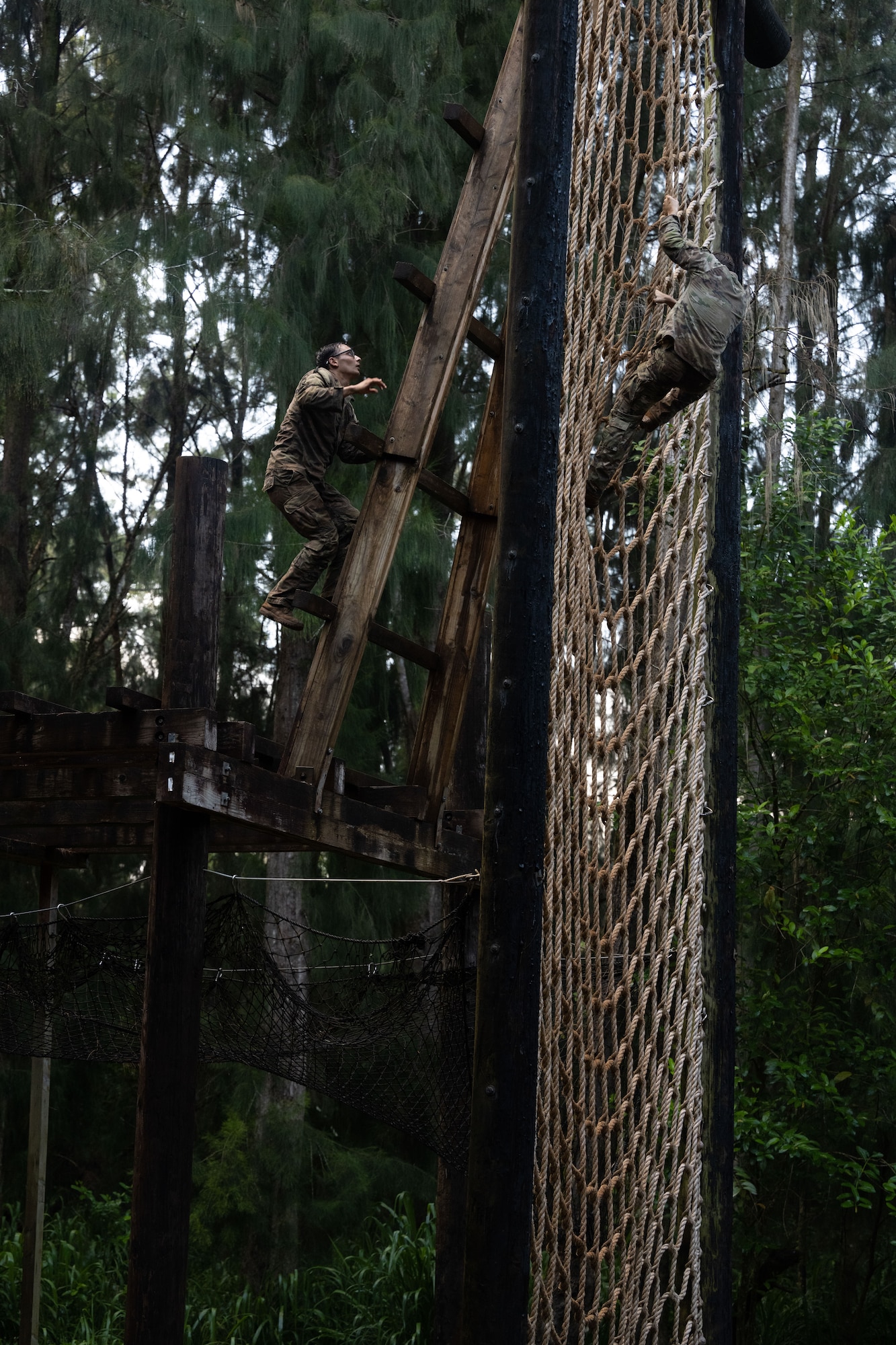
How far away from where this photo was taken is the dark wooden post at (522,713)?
2.09 metres

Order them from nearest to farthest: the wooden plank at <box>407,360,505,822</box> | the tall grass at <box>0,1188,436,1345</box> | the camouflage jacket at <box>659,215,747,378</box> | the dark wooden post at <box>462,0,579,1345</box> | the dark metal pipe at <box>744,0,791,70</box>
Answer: the dark wooden post at <box>462,0,579,1345</box>, the camouflage jacket at <box>659,215,747,378</box>, the dark metal pipe at <box>744,0,791,70</box>, the wooden plank at <box>407,360,505,822</box>, the tall grass at <box>0,1188,436,1345</box>

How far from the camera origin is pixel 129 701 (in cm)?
394

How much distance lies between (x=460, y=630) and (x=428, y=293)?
1076 millimetres

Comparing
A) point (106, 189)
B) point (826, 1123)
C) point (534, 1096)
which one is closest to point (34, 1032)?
point (826, 1123)

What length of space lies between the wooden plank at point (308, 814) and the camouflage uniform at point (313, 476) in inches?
26.3

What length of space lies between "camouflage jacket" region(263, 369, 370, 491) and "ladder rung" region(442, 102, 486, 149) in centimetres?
82

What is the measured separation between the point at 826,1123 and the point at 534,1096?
4.40 meters

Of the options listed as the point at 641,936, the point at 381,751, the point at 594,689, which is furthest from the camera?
the point at 381,751

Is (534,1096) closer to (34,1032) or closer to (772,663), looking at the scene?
(772,663)

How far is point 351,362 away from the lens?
466 centimetres

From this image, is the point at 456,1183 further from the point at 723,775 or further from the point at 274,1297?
the point at 723,775

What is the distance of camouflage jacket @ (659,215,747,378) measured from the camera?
2.55 metres

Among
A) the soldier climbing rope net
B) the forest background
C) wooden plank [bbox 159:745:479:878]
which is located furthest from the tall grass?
the soldier climbing rope net

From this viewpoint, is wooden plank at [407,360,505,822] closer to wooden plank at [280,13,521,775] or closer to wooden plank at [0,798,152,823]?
wooden plank at [280,13,521,775]
